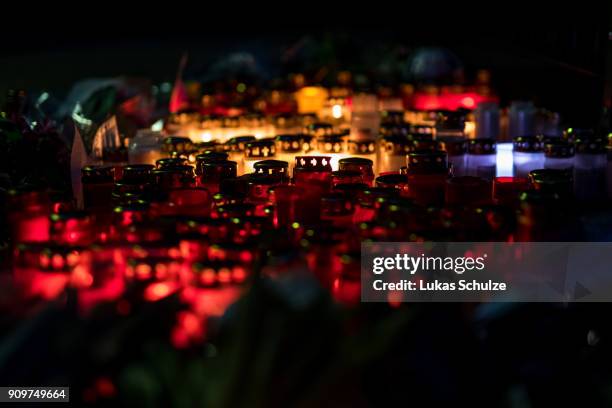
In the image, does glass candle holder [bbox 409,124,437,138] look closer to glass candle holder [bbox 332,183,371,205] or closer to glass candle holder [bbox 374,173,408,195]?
glass candle holder [bbox 374,173,408,195]

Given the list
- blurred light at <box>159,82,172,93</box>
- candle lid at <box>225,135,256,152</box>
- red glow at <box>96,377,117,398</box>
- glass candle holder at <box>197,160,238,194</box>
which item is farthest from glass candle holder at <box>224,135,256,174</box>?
blurred light at <box>159,82,172,93</box>

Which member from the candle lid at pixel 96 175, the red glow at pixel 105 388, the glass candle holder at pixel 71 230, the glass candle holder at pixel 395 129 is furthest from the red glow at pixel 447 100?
the red glow at pixel 105 388

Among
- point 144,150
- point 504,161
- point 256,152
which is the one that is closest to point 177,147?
point 144,150

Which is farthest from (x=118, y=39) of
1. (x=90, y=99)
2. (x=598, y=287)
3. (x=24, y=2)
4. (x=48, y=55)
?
(x=598, y=287)

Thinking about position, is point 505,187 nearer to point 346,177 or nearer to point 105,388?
point 346,177

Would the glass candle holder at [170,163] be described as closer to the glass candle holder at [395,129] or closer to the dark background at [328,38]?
the glass candle holder at [395,129]

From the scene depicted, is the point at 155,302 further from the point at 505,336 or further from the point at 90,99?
the point at 90,99
